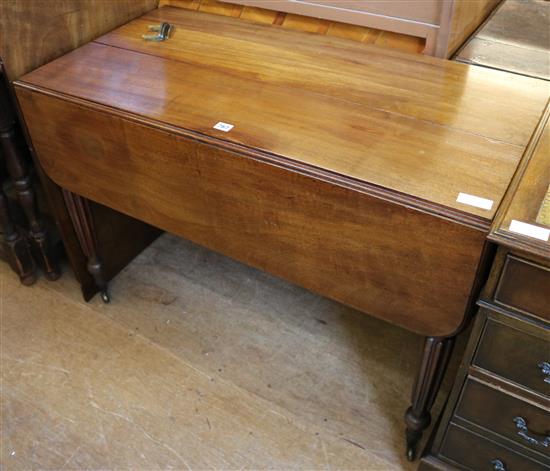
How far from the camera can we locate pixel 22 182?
1.64 metres

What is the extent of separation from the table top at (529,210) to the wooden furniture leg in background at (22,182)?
1.23 m

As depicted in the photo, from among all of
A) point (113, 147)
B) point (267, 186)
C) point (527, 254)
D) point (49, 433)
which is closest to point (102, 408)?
point (49, 433)

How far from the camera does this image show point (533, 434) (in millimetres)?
1111

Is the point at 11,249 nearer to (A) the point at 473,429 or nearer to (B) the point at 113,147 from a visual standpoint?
(B) the point at 113,147

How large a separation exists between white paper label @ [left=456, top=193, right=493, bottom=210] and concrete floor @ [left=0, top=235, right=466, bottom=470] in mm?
763

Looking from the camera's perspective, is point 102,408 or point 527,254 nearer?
point 527,254

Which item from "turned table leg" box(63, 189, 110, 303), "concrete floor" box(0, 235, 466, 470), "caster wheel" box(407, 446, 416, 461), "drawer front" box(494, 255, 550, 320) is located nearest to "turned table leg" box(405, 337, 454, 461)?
"caster wheel" box(407, 446, 416, 461)

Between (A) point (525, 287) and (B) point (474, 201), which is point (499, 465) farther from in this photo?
(B) point (474, 201)

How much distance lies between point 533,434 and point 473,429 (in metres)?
0.12

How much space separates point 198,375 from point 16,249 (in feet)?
2.28

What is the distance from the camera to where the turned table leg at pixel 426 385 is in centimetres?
120

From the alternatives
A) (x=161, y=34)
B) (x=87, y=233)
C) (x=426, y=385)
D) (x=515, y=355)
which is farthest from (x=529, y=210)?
(x=87, y=233)

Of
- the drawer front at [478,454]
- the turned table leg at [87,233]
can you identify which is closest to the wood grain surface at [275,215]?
the turned table leg at [87,233]

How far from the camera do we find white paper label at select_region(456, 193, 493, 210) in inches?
37.9
